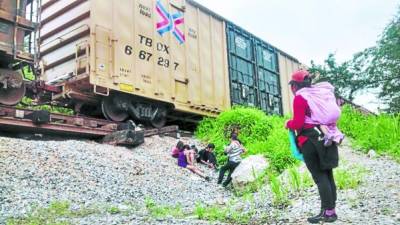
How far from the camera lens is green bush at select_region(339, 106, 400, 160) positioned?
7575 mm

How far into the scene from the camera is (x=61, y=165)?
6.63 meters

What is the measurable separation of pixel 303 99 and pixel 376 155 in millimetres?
4456

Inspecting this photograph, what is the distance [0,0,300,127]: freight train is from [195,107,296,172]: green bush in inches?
36.5

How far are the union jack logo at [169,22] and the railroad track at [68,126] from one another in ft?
9.95

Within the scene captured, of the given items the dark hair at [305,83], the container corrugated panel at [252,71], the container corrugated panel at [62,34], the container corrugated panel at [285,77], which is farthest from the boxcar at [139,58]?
the dark hair at [305,83]

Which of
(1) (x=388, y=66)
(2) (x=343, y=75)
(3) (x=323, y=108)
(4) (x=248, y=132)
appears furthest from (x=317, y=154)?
(2) (x=343, y=75)

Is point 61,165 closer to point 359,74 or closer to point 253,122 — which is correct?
point 253,122

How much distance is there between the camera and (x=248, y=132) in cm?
1066

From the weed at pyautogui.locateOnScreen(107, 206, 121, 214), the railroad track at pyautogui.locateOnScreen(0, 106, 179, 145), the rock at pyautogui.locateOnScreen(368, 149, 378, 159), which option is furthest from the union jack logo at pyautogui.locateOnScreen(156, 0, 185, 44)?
the weed at pyautogui.locateOnScreen(107, 206, 121, 214)

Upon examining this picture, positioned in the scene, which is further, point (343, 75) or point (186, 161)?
point (343, 75)

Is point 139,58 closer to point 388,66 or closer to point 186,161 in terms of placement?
point 186,161

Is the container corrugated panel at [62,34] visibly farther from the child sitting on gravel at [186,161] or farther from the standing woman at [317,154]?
the standing woman at [317,154]

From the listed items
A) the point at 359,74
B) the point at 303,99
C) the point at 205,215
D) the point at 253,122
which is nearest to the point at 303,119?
the point at 303,99

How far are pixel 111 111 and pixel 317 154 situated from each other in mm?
7326
